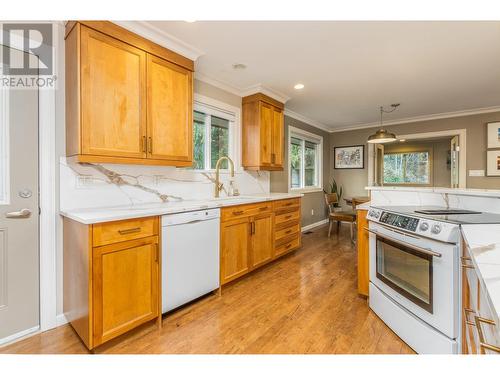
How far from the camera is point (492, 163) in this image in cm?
434

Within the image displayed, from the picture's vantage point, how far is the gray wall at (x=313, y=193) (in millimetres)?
4457

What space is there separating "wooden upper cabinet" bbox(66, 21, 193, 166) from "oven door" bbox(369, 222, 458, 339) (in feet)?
6.25

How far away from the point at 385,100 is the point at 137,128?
3.89m

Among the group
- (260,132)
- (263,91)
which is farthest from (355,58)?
(260,132)

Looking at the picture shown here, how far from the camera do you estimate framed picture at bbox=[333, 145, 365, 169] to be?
Answer: 580 centimetres

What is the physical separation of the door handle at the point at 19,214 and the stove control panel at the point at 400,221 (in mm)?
2603

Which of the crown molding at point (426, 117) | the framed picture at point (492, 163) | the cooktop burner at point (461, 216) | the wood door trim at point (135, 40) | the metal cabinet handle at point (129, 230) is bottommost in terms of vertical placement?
the metal cabinet handle at point (129, 230)

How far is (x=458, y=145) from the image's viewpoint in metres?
4.70

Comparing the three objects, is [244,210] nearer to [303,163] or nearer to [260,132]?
[260,132]

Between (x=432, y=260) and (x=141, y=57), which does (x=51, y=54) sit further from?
(x=432, y=260)

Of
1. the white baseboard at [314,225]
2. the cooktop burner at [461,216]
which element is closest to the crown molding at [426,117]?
the white baseboard at [314,225]

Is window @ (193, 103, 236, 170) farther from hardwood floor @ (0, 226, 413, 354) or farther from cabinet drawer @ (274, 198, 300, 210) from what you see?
hardwood floor @ (0, 226, 413, 354)

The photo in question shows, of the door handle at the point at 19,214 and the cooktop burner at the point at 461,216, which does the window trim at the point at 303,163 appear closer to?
the cooktop burner at the point at 461,216
